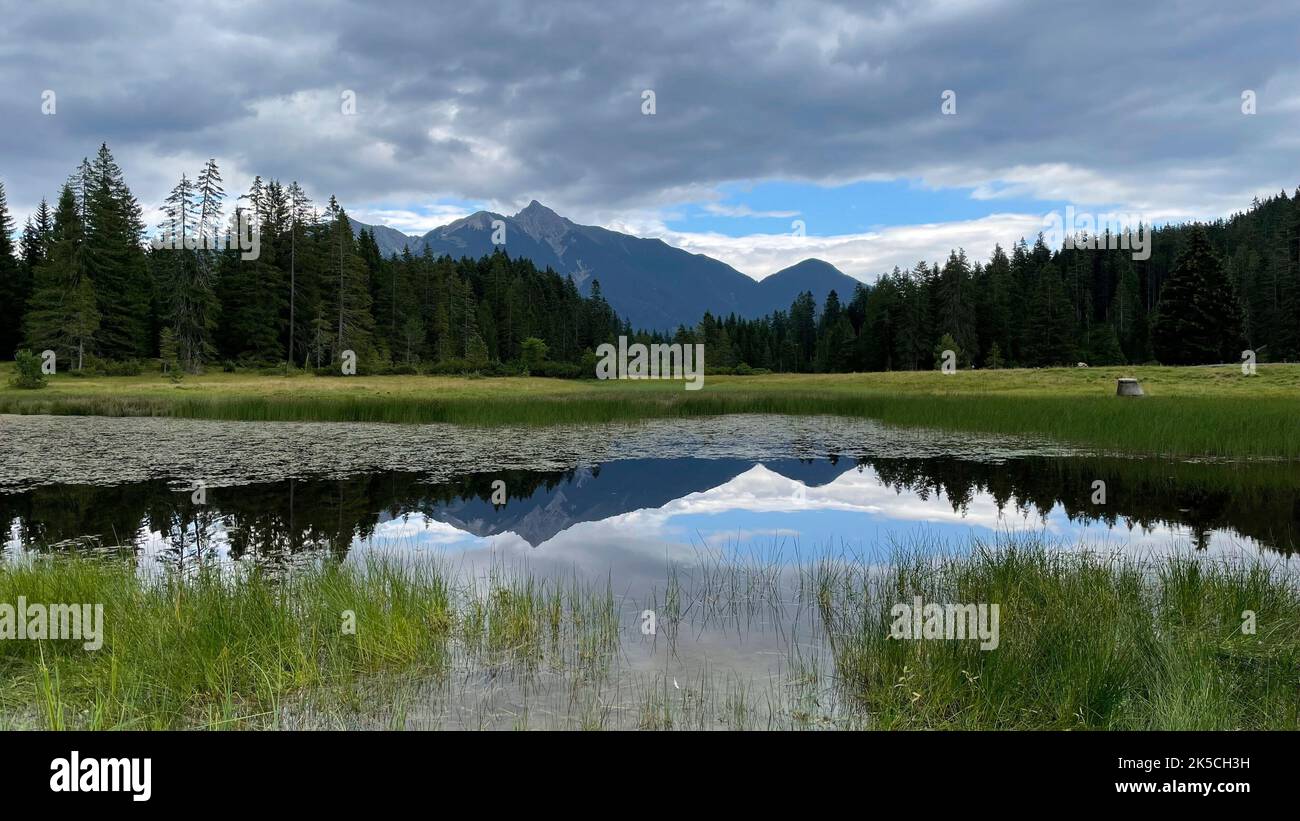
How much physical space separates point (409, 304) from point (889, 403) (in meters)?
67.0

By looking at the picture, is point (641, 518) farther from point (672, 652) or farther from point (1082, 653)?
point (1082, 653)

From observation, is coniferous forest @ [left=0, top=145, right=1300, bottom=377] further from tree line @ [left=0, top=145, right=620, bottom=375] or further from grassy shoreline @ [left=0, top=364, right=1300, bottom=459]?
grassy shoreline @ [left=0, top=364, right=1300, bottom=459]

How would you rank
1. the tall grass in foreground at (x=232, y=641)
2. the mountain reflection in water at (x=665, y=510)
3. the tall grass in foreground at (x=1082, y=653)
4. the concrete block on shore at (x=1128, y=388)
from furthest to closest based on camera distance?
1. the concrete block on shore at (x=1128, y=388)
2. the mountain reflection in water at (x=665, y=510)
3. the tall grass in foreground at (x=232, y=641)
4. the tall grass in foreground at (x=1082, y=653)

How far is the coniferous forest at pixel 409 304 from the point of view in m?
61.6

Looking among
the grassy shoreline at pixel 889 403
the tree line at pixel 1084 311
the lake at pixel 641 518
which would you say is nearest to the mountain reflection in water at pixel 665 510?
the lake at pixel 641 518

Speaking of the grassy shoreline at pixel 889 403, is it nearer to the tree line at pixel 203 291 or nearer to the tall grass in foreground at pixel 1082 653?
the tree line at pixel 203 291

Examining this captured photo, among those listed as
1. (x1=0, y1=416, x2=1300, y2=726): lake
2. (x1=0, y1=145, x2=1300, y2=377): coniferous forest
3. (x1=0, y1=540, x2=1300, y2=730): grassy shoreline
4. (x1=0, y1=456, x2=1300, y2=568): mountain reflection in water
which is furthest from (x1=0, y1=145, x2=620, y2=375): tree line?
(x1=0, y1=540, x2=1300, y2=730): grassy shoreline

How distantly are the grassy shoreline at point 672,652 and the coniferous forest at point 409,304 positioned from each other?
2401 inches

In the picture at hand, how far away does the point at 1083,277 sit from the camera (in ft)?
384

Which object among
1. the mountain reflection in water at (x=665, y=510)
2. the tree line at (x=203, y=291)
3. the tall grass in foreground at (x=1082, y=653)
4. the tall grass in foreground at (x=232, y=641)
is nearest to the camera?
the tall grass in foreground at (x=1082, y=653)

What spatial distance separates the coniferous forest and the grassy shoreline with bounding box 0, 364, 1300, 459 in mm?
9233

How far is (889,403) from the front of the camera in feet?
131
